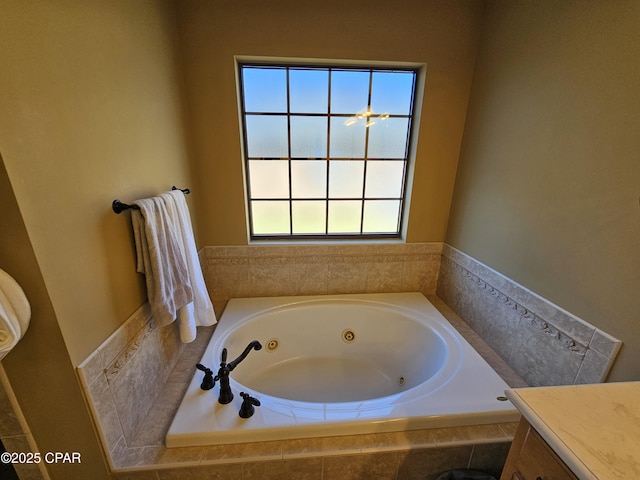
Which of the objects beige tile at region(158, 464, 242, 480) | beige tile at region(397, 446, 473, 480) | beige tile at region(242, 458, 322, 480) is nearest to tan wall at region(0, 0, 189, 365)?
beige tile at region(158, 464, 242, 480)

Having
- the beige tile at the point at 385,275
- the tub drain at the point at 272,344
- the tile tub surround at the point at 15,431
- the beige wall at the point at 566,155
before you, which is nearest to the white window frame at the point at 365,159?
the beige tile at the point at 385,275

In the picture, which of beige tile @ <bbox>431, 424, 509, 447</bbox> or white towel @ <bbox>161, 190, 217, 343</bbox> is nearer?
beige tile @ <bbox>431, 424, 509, 447</bbox>

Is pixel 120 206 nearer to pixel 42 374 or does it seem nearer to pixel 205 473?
pixel 42 374

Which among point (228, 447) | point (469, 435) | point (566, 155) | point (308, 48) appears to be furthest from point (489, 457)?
point (308, 48)

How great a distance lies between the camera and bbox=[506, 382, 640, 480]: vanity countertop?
49cm

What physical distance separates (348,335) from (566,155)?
5.22 ft

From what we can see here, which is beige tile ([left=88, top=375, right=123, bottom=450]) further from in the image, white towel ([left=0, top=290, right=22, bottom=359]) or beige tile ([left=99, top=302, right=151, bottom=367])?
white towel ([left=0, top=290, right=22, bottom=359])

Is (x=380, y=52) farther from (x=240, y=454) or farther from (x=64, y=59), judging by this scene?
(x=240, y=454)

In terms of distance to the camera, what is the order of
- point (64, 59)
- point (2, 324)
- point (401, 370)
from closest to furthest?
point (2, 324), point (64, 59), point (401, 370)

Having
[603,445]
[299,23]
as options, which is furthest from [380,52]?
[603,445]

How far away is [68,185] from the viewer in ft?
2.47

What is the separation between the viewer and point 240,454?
95cm

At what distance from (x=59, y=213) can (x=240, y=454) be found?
1006mm

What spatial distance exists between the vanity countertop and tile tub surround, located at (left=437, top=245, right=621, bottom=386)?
35cm
